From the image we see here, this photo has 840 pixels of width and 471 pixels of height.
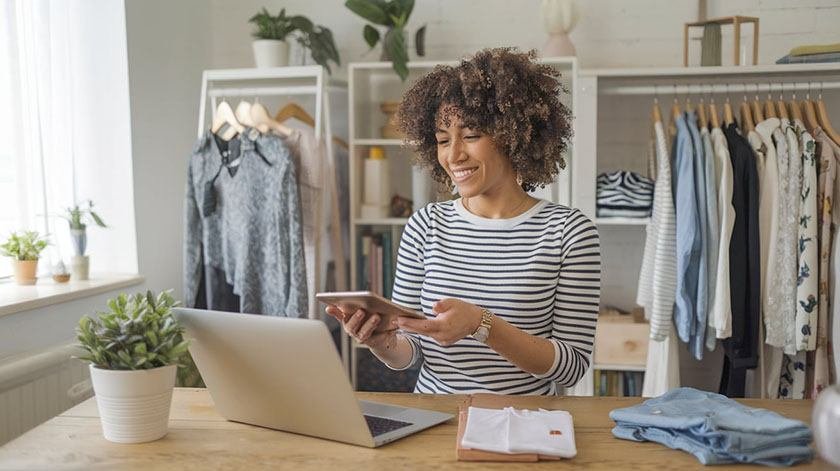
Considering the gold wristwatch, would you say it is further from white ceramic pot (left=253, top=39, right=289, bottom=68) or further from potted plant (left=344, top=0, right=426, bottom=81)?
white ceramic pot (left=253, top=39, right=289, bottom=68)

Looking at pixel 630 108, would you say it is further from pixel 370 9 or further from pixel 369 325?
pixel 369 325

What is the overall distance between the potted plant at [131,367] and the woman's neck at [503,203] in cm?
75

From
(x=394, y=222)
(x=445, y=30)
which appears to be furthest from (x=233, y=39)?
(x=394, y=222)

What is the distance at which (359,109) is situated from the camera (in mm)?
3299

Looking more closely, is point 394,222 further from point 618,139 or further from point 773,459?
point 773,459

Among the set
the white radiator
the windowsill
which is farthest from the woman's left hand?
the windowsill

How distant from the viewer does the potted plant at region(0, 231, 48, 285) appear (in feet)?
7.88

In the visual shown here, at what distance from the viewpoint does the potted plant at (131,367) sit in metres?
1.19

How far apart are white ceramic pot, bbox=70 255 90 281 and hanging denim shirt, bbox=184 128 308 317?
0.40m

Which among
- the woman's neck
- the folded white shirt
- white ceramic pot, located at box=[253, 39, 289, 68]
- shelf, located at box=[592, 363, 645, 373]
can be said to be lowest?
shelf, located at box=[592, 363, 645, 373]

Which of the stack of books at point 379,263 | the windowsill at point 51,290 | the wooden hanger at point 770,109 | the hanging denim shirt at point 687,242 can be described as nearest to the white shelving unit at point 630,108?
the wooden hanger at point 770,109

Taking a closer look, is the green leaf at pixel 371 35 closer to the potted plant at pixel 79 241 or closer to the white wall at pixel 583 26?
the white wall at pixel 583 26

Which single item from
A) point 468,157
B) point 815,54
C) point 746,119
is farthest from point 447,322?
point 815,54

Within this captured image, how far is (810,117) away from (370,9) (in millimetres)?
1748
